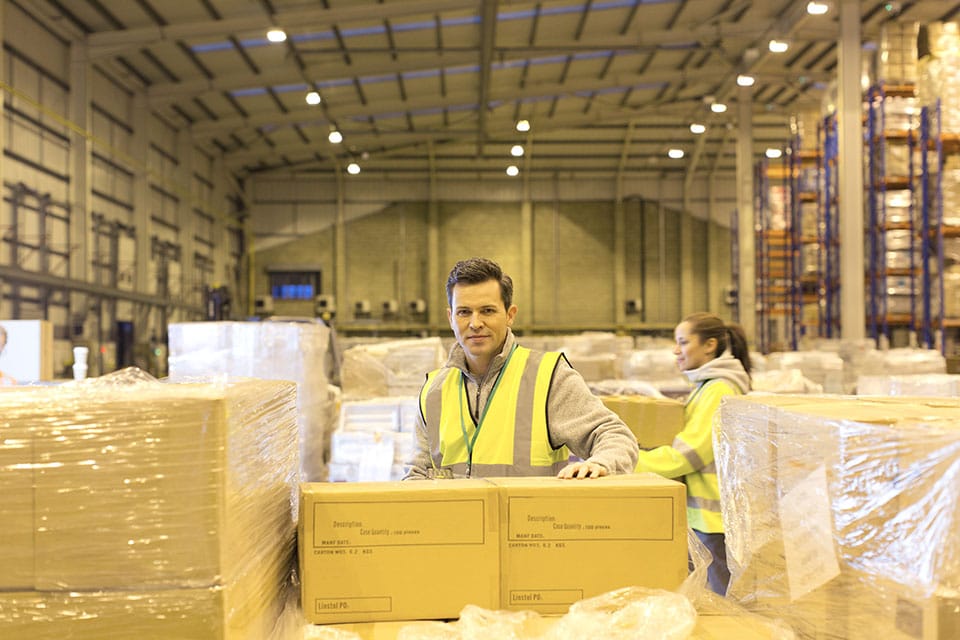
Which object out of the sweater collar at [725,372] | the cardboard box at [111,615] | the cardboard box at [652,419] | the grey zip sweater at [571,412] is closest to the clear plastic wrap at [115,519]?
the cardboard box at [111,615]

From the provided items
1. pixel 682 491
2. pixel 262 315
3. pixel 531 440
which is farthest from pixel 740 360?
pixel 262 315

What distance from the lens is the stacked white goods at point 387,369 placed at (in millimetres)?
A: 7496

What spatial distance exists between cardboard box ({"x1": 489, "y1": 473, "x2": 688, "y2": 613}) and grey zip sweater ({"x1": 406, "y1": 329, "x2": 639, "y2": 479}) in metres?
0.49

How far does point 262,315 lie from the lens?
23203 mm

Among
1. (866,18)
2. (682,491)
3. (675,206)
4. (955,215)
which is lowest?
(682,491)

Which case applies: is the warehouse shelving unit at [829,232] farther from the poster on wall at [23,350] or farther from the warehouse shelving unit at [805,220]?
the poster on wall at [23,350]

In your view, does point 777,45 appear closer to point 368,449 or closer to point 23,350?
point 368,449

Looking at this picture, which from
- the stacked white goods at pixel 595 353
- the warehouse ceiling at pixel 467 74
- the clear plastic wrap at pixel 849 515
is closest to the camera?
the clear plastic wrap at pixel 849 515

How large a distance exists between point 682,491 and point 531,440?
655 millimetres

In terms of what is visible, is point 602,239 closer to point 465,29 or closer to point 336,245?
point 336,245

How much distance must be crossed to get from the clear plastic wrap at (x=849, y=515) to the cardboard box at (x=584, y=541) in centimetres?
23

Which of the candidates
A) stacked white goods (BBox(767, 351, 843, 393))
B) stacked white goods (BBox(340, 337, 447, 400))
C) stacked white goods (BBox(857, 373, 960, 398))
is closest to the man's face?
stacked white goods (BBox(857, 373, 960, 398))

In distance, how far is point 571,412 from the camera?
8.79 feet

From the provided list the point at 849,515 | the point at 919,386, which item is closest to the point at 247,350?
the point at 919,386
